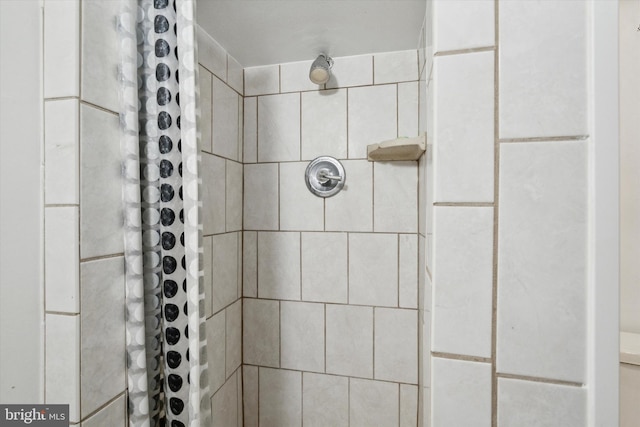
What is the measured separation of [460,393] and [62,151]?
0.89 metres

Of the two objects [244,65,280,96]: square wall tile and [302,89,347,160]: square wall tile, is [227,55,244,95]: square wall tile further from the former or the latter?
[302,89,347,160]: square wall tile

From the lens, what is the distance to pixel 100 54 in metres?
0.65

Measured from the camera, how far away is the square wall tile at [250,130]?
1321mm

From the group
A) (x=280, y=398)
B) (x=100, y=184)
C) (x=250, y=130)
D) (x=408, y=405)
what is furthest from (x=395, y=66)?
(x=280, y=398)

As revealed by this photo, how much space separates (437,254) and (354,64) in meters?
0.96

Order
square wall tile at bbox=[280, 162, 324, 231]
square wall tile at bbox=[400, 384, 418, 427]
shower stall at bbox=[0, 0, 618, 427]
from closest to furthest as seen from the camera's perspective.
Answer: shower stall at bbox=[0, 0, 618, 427] → square wall tile at bbox=[400, 384, 418, 427] → square wall tile at bbox=[280, 162, 324, 231]

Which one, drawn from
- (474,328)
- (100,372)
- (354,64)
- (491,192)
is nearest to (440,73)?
(491,192)

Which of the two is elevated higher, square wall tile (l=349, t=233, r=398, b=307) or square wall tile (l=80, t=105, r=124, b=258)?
square wall tile (l=80, t=105, r=124, b=258)

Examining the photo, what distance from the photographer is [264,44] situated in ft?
3.76

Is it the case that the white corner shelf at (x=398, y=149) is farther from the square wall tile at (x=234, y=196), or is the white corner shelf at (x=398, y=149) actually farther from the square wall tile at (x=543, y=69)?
the square wall tile at (x=234, y=196)

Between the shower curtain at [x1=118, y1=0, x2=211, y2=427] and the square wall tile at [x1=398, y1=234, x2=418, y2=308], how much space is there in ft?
2.50

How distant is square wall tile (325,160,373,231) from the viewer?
1212 mm

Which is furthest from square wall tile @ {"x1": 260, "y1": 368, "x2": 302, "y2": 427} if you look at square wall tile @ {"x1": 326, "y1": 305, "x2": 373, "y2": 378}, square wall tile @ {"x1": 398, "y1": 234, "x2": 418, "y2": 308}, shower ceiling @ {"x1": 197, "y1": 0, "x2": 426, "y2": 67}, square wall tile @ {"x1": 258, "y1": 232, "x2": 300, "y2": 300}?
shower ceiling @ {"x1": 197, "y1": 0, "x2": 426, "y2": 67}

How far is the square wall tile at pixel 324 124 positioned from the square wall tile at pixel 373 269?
37cm
